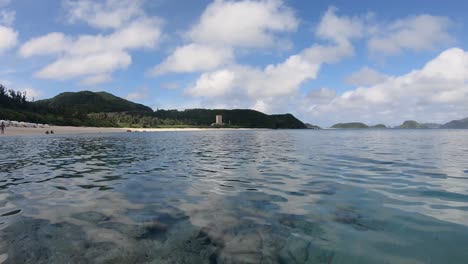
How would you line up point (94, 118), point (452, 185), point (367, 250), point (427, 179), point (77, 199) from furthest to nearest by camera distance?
point (94, 118), point (427, 179), point (452, 185), point (77, 199), point (367, 250)

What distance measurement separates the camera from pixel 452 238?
322 inches

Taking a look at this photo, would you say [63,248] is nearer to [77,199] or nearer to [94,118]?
[77,199]

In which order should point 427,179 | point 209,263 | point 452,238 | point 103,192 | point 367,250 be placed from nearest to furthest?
point 209,263, point 367,250, point 452,238, point 103,192, point 427,179

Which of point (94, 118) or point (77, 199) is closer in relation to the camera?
point (77, 199)

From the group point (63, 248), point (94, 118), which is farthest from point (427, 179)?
point (94, 118)

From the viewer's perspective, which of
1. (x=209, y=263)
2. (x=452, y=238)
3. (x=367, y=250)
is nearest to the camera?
(x=209, y=263)

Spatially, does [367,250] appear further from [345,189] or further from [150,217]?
[345,189]

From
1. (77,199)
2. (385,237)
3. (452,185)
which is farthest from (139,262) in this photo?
(452,185)

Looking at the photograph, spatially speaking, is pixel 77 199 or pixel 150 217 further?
pixel 77 199

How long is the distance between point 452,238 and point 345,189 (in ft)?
22.8

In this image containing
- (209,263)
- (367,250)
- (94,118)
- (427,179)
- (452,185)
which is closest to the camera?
(209,263)

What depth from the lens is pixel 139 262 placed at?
682 cm

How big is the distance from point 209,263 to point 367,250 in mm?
4065

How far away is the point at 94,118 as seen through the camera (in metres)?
198
